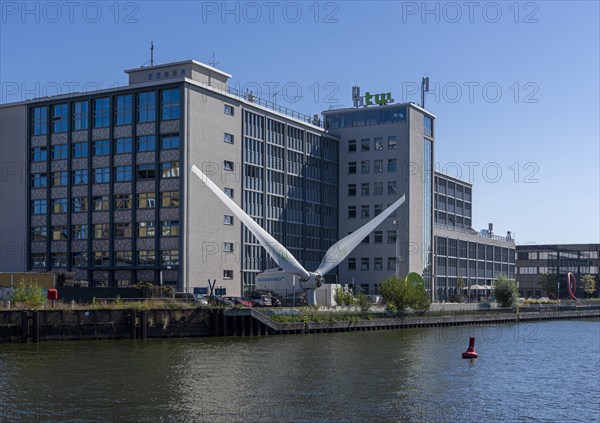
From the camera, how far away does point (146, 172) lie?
109 metres

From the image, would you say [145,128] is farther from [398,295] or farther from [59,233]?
[398,295]

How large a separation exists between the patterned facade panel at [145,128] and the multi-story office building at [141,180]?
0.13 metres

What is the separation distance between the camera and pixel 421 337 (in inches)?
3369

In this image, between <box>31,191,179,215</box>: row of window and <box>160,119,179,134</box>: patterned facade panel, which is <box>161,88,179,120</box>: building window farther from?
<box>31,191,179,215</box>: row of window

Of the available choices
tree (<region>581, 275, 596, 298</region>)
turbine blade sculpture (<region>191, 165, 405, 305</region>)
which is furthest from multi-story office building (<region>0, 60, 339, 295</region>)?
tree (<region>581, 275, 596, 298</region>)

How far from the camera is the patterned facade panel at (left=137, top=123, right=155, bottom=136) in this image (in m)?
109

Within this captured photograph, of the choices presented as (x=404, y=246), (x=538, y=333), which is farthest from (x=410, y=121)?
(x=538, y=333)

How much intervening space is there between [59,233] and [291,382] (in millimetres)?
72417

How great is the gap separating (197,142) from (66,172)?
65.0 ft

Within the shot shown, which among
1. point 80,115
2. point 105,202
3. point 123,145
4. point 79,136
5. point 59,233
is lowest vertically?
point 59,233

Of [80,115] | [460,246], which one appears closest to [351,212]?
[460,246]

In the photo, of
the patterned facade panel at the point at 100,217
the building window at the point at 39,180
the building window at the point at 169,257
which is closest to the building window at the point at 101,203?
the patterned facade panel at the point at 100,217

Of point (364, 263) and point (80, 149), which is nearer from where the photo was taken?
point (80, 149)

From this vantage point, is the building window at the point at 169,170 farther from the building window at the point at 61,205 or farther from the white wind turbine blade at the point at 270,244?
the building window at the point at 61,205
